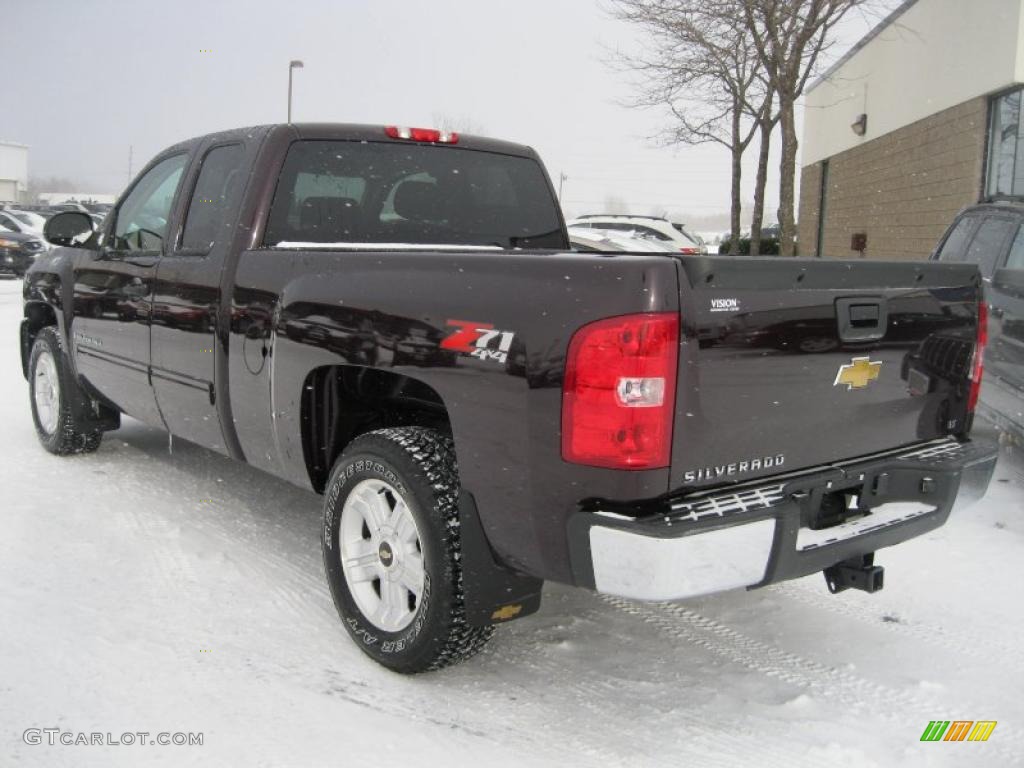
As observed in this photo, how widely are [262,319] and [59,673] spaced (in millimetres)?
1449

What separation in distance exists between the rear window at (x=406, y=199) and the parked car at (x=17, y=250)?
20980mm

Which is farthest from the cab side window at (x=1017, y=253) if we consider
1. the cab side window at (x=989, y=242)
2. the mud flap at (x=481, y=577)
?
the mud flap at (x=481, y=577)

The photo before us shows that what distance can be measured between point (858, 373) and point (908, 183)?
1454cm

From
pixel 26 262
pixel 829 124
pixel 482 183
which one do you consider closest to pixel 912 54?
pixel 829 124

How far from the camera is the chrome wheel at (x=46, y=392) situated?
19.3 ft

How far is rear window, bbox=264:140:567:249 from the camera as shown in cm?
414

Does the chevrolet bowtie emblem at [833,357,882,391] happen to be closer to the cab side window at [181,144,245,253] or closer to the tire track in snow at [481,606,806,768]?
the tire track in snow at [481,606,806,768]

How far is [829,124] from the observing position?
22281 mm

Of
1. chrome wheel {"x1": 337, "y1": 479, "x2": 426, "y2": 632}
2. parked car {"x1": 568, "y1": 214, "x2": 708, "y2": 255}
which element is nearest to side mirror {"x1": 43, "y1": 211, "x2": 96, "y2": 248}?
chrome wheel {"x1": 337, "y1": 479, "x2": 426, "y2": 632}

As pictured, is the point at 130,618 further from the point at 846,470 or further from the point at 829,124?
the point at 829,124

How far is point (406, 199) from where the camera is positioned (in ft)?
14.5

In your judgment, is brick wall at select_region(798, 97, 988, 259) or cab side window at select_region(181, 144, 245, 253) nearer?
cab side window at select_region(181, 144, 245, 253)

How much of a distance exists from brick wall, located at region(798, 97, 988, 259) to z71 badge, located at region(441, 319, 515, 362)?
34.1 feet

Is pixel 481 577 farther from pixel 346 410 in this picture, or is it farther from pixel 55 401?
pixel 55 401
